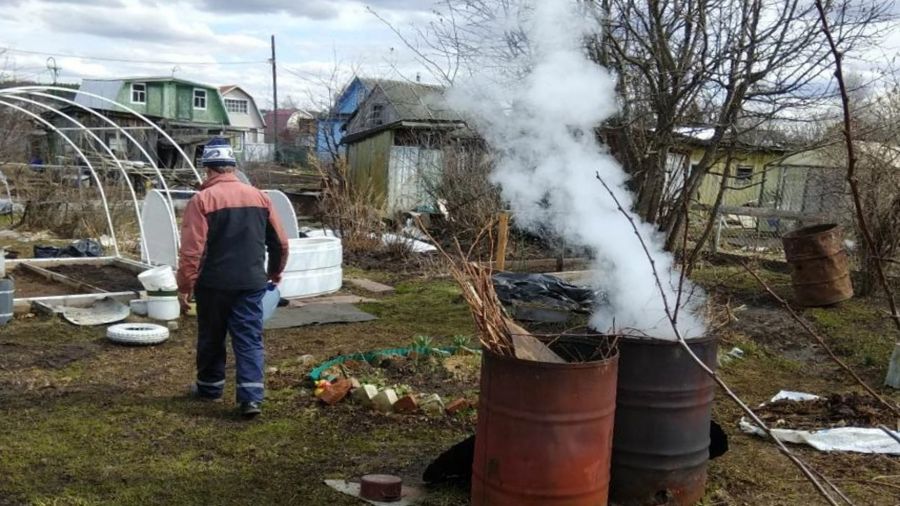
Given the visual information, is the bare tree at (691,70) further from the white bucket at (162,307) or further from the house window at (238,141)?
the house window at (238,141)

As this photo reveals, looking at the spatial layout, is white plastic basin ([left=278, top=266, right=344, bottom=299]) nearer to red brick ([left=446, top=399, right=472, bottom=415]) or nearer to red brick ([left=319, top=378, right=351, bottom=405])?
red brick ([left=319, top=378, right=351, bottom=405])

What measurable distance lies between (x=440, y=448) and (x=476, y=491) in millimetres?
1214

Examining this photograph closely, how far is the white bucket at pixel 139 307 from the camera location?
8.02 m

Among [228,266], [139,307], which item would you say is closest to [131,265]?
[139,307]

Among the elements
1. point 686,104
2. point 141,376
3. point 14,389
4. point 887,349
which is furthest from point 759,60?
point 14,389

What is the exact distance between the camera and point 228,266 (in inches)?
203

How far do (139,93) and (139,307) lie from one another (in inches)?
1463

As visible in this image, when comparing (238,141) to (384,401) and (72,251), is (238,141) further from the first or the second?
(384,401)

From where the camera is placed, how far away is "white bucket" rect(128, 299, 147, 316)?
802cm

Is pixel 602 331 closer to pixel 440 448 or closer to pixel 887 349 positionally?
pixel 440 448

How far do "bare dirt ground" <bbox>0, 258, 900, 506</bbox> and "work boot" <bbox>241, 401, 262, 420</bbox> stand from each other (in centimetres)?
7

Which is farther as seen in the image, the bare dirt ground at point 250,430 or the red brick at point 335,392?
the red brick at point 335,392

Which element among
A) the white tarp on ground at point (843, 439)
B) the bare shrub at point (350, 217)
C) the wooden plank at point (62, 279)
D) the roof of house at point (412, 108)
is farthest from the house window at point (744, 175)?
the wooden plank at point (62, 279)

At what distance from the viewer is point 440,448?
4836mm
